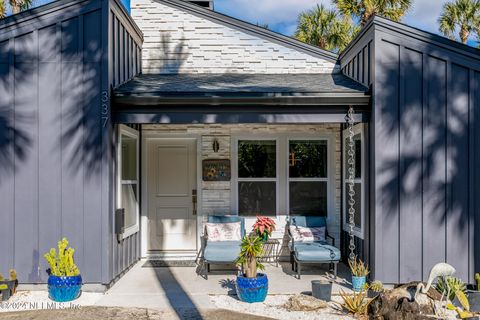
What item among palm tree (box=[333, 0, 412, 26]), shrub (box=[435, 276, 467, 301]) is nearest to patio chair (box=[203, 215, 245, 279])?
shrub (box=[435, 276, 467, 301])

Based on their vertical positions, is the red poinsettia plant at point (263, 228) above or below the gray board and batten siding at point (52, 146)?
below

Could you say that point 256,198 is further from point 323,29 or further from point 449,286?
point 323,29

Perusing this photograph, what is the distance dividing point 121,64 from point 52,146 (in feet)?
5.73

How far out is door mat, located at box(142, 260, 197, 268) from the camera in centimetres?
788

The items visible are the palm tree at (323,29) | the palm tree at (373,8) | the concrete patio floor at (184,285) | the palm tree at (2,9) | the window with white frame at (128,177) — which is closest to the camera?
the concrete patio floor at (184,285)

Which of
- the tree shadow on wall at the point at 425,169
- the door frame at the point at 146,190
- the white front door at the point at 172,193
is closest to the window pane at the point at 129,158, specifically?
the door frame at the point at 146,190

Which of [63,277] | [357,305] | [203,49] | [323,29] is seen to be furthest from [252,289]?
[323,29]

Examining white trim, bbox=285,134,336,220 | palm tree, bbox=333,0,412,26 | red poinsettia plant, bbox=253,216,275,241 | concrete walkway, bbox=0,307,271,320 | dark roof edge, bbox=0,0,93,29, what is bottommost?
concrete walkway, bbox=0,307,271,320

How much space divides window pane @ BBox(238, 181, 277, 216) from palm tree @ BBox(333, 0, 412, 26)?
23.8 feet

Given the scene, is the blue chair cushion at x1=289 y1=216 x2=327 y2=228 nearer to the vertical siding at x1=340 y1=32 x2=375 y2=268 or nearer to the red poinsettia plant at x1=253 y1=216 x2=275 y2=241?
the vertical siding at x1=340 y1=32 x2=375 y2=268

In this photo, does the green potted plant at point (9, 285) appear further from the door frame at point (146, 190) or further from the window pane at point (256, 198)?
the window pane at point (256, 198)

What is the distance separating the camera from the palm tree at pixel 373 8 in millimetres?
13359

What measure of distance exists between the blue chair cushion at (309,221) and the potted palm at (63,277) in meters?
3.84

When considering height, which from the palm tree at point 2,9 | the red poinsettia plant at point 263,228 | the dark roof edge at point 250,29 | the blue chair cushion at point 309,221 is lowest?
the blue chair cushion at point 309,221
